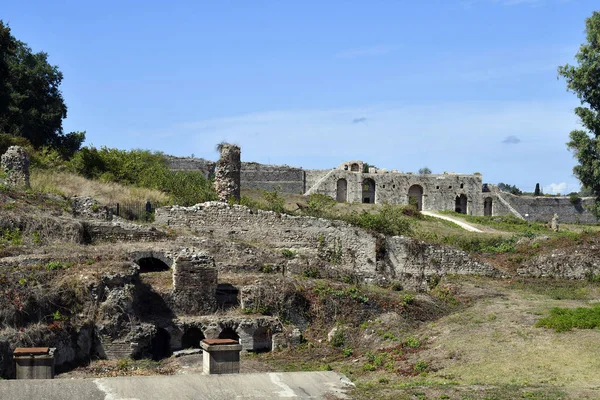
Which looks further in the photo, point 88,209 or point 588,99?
point 588,99

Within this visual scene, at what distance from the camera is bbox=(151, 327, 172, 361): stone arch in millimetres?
19469

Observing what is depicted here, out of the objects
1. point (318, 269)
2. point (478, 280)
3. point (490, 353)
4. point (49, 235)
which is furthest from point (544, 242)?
point (49, 235)

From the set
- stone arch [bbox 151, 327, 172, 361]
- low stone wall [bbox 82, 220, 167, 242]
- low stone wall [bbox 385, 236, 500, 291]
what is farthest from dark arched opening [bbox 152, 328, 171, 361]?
low stone wall [bbox 385, 236, 500, 291]

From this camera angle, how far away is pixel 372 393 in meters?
13.3

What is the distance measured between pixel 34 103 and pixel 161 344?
31478 mm

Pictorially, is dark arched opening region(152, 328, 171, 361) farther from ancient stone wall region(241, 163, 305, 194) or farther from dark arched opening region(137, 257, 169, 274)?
ancient stone wall region(241, 163, 305, 194)

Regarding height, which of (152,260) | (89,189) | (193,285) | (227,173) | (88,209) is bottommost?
(193,285)

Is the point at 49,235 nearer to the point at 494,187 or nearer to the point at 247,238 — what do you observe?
the point at 247,238

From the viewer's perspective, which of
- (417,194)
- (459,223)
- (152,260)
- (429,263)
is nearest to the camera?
(152,260)

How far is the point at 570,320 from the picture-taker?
1914 centimetres

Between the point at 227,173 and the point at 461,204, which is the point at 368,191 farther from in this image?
the point at 227,173

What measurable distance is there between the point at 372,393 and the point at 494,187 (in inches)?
1922

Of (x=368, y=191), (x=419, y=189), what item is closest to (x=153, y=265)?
(x=419, y=189)

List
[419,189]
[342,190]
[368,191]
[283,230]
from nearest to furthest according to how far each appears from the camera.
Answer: [283,230] → [419,189] → [368,191] → [342,190]
